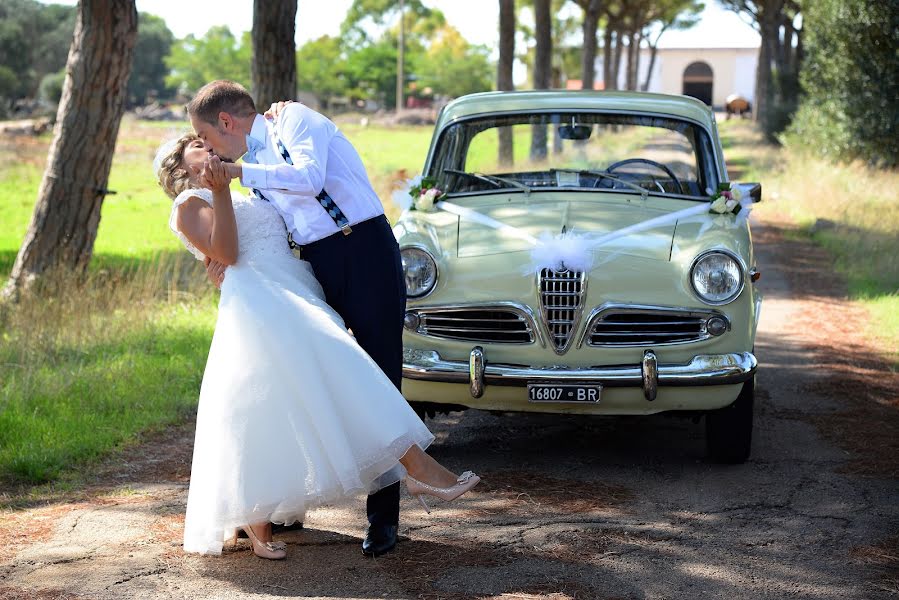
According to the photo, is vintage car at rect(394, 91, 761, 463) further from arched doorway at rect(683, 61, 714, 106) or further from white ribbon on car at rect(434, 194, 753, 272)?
arched doorway at rect(683, 61, 714, 106)

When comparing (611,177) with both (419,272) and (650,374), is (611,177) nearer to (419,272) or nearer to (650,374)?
(419,272)

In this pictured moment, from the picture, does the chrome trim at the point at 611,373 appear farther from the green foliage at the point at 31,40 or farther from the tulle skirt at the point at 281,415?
the green foliage at the point at 31,40

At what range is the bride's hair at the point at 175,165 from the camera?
4352 millimetres

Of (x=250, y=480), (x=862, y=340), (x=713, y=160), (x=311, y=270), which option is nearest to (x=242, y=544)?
(x=250, y=480)

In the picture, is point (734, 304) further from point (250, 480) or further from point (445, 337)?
point (250, 480)

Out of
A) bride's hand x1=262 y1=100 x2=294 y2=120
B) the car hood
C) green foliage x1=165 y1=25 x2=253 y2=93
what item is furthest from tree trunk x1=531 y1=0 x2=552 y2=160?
green foliage x1=165 y1=25 x2=253 y2=93

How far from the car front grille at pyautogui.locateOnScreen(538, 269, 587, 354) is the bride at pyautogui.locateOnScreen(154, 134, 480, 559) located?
148cm

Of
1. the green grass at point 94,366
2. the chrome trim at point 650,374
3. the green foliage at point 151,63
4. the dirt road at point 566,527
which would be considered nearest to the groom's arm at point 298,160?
the green grass at point 94,366

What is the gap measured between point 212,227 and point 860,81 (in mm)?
21693

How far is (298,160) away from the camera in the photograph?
409cm

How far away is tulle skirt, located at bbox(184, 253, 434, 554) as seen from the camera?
13.5 feet

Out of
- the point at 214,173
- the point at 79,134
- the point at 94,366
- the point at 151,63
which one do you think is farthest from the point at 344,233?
the point at 151,63

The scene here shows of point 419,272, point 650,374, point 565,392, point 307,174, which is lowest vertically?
point 565,392

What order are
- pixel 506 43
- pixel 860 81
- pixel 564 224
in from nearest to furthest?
pixel 564 224, pixel 506 43, pixel 860 81
